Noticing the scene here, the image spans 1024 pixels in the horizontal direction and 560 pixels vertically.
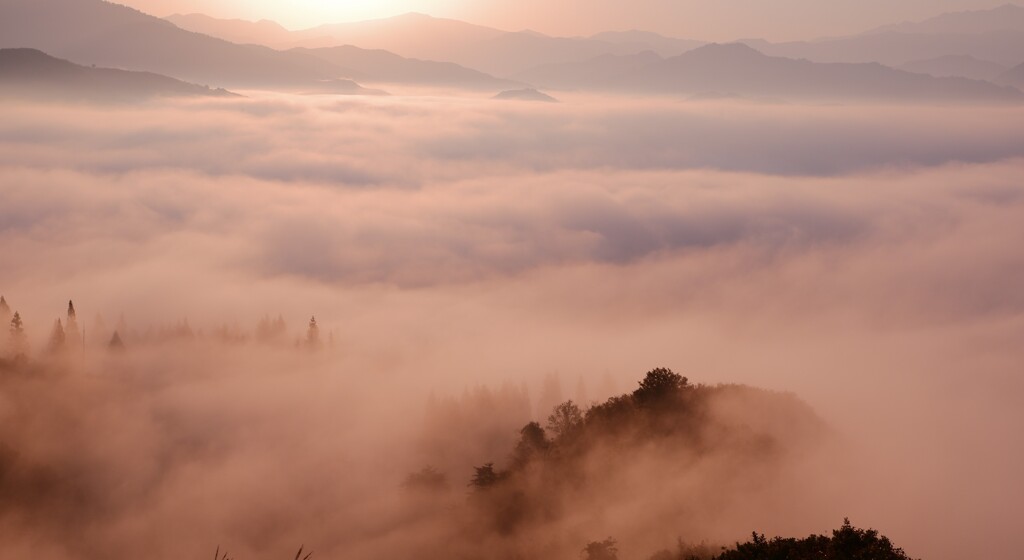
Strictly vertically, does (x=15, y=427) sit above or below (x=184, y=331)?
below

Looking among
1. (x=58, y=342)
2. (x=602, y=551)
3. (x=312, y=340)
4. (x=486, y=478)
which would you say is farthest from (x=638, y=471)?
(x=312, y=340)

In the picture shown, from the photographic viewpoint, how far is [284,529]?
74875mm

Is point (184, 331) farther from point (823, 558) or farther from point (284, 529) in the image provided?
point (823, 558)

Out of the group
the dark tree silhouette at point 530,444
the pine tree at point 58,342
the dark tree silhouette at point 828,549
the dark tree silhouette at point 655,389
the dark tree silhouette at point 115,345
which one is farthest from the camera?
the dark tree silhouette at point 115,345

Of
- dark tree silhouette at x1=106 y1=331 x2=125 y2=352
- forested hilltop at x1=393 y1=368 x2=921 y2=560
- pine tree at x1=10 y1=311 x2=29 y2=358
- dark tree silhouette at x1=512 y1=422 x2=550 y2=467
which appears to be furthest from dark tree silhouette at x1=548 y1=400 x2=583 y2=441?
dark tree silhouette at x1=106 y1=331 x2=125 y2=352

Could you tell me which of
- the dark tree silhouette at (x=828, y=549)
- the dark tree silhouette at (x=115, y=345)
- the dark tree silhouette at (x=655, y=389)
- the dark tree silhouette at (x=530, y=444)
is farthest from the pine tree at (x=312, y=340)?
the dark tree silhouette at (x=828, y=549)

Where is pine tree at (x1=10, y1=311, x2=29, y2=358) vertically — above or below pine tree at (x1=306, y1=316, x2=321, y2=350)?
below

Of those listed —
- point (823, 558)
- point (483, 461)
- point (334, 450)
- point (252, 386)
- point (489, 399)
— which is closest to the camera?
point (823, 558)

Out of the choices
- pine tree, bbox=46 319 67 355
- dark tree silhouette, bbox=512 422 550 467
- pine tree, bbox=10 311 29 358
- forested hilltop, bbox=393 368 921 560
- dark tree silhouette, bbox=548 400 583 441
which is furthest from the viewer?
pine tree, bbox=46 319 67 355

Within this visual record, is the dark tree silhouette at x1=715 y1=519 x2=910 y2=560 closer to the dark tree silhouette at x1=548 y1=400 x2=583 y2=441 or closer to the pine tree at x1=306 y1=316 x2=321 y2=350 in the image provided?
the dark tree silhouette at x1=548 y1=400 x2=583 y2=441

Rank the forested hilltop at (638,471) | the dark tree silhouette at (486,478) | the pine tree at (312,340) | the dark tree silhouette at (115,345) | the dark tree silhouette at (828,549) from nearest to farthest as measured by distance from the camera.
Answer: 1. the dark tree silhouette at (828,549)
2. the forested hilltop at (638,471)
3. the dark tree silhouette at (486,478)
4. the dark tree silhouette at (115,345)
5. the pine tree at (312,340)

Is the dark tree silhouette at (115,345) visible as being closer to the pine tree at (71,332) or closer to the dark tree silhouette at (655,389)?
the pine tree at (71,332)

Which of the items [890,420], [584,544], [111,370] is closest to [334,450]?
[111,370]

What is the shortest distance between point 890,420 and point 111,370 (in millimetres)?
103434
